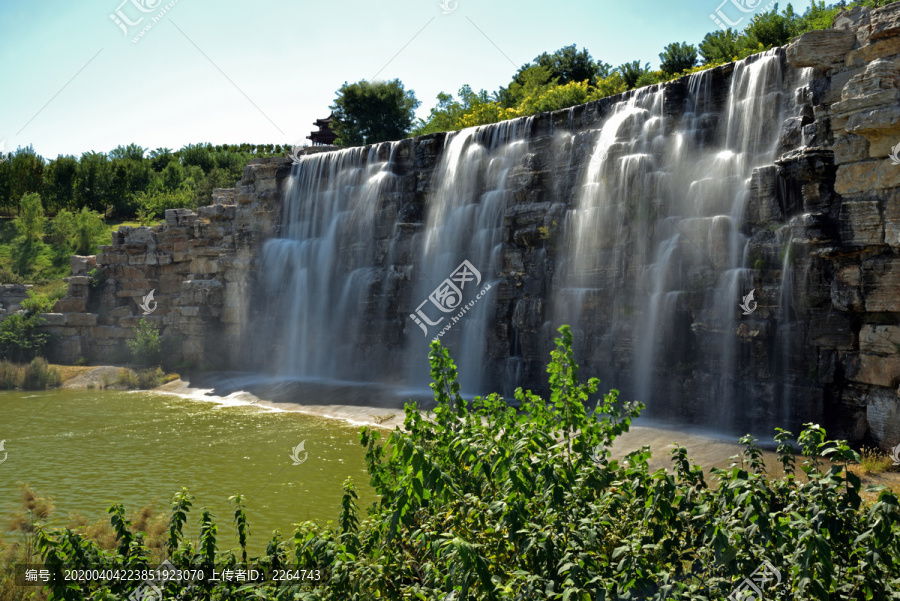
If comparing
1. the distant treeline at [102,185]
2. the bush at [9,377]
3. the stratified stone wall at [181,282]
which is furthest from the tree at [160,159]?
the bush at [9,377]

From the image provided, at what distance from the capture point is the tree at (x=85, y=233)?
4159 cm

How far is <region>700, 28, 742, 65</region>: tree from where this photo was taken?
3120cm

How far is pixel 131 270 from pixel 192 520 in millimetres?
26067

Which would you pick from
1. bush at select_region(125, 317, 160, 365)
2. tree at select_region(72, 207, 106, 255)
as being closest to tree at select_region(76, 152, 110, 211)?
tree at select_region(72, 207, 106, 255)

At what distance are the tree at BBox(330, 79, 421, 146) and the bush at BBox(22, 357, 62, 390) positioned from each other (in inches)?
1075

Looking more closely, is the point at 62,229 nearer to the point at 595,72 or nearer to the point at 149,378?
the point at 149,378

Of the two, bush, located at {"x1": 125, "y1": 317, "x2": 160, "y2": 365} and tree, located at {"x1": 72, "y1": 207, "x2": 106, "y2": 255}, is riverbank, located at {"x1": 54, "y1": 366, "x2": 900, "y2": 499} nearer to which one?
bush, located at {"x1": 125, "y1": 317, "x2": 160, "y2": 365}

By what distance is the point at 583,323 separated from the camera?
2025cm

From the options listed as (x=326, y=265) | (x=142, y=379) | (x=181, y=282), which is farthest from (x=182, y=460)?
(x=181, y=282)

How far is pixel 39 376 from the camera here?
28109 millimetres

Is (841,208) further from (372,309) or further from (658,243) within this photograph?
(372,309)

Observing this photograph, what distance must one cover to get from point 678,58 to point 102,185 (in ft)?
129

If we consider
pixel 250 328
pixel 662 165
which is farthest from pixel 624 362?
pixel 250 328

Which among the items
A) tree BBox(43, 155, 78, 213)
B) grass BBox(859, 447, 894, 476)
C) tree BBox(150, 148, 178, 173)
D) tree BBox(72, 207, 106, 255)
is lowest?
grass BBox(859, 447, 894, 476)
